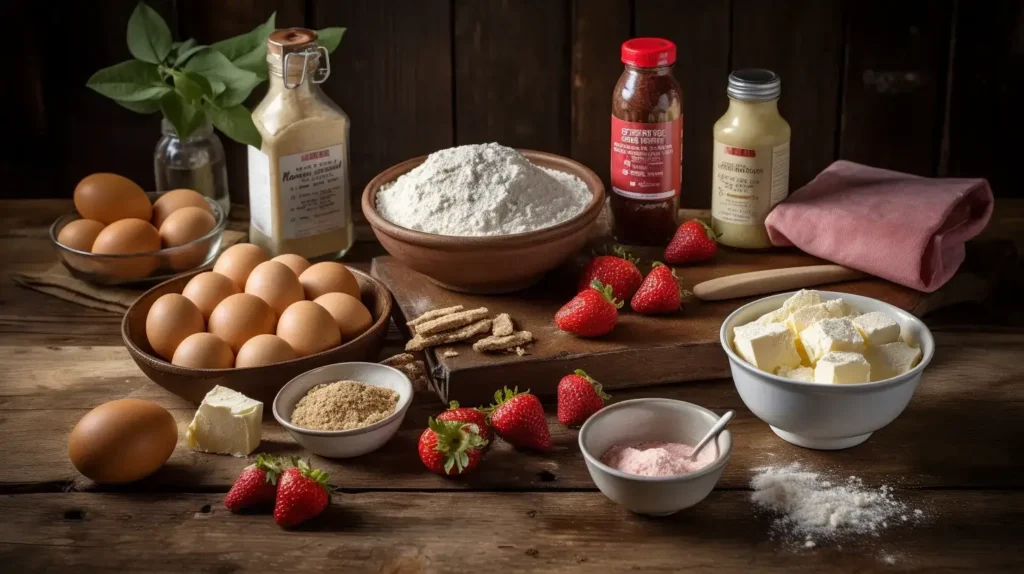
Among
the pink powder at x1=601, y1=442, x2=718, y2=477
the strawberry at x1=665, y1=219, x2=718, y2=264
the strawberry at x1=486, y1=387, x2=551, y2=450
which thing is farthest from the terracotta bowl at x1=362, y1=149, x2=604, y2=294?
the pink powder at x1=601, y1=442, x2=718, y2=477

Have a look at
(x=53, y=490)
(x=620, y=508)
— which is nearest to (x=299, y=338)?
(x=53, y=490)

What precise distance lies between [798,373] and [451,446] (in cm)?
39

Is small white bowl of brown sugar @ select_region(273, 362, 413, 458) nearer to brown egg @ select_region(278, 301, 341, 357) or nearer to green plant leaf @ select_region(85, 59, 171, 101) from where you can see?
brown egg @ select_region(278, 301, 341, 357)

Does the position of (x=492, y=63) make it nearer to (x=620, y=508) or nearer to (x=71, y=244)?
(x=71, y=244)

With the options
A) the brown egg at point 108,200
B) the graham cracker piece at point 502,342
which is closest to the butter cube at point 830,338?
the graham cracker piece at point 502,342

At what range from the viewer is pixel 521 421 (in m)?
1.32

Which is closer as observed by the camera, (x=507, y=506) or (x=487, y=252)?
(x=507, y=506)

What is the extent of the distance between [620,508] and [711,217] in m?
0.71

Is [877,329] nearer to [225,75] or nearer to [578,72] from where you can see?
[578,72]

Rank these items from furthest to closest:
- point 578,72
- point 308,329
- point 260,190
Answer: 1. point 578,72
2. point 260,190
3. point 308,329

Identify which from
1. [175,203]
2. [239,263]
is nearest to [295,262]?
[239,263]

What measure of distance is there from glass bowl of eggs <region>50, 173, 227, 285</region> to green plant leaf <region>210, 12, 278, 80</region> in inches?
8.6

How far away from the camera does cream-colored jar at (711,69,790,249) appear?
1.67 meters

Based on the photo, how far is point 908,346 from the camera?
1314mm
